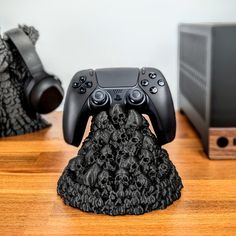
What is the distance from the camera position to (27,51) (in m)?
0.97

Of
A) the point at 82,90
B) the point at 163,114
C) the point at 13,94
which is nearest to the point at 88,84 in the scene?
the point at 82,90

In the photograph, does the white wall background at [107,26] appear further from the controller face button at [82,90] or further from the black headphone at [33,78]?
the controller face button at [82,90]

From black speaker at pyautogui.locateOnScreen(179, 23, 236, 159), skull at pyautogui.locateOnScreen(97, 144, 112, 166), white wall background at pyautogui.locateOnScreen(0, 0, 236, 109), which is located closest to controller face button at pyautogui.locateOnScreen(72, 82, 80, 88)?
skull at pyautogui.locateOnScreen(97, 144, 112, 166)

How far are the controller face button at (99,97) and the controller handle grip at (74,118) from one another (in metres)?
0.02

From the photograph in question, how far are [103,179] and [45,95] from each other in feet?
1.44

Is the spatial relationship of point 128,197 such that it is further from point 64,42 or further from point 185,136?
point 64,42

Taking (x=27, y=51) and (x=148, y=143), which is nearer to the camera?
(x=148, y=143)

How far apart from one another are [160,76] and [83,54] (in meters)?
0.66

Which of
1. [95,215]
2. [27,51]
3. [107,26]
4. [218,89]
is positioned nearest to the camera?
[95,215]

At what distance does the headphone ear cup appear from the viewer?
98 cm

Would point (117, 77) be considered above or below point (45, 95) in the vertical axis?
above

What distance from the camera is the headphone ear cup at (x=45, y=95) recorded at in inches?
38.4

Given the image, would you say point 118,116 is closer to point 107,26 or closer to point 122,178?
point 122,178

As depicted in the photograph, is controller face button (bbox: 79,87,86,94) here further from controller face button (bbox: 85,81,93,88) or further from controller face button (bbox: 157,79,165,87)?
controller face button (bbox: 157,79,165,87)
